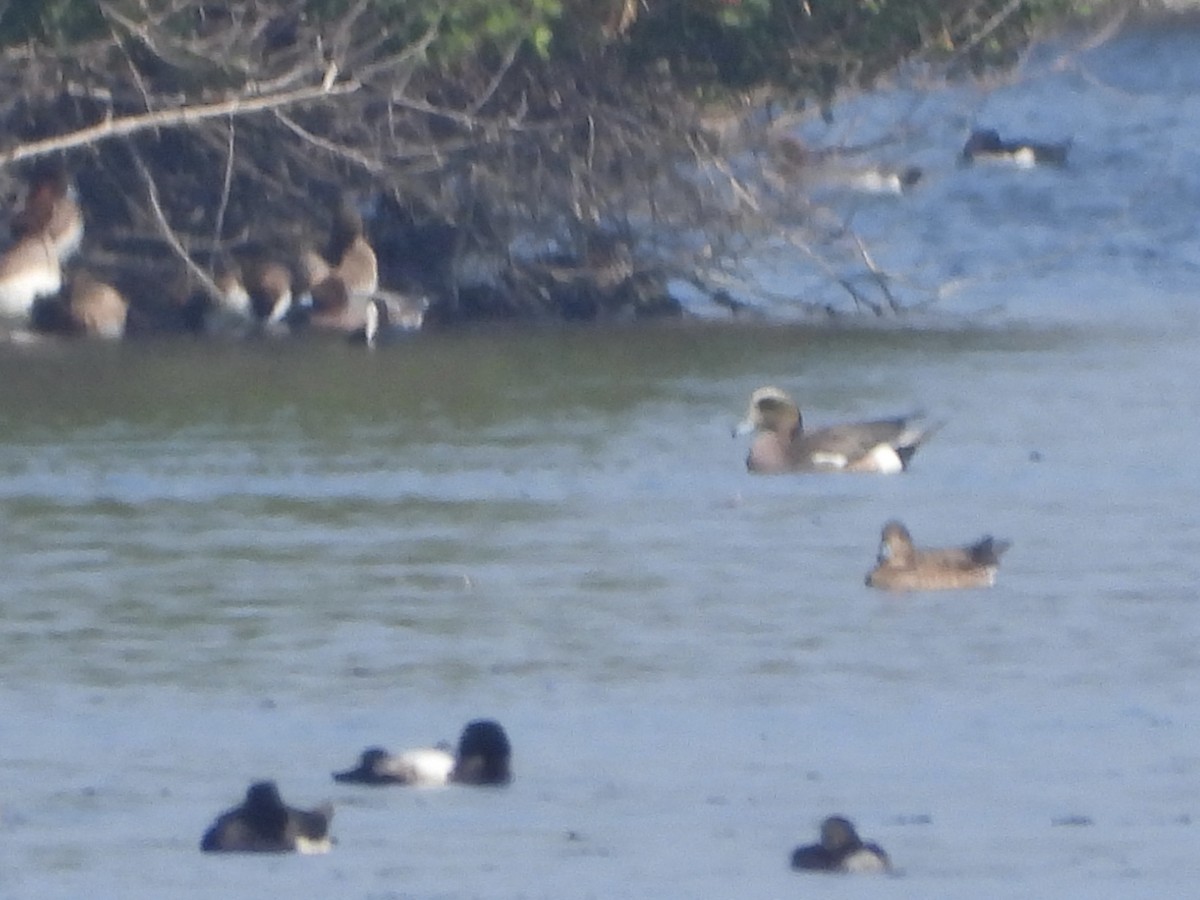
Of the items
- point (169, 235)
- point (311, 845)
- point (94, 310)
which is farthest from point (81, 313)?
point (311, 845)

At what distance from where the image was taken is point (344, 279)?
59.1 feet

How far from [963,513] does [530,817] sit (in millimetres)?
4691

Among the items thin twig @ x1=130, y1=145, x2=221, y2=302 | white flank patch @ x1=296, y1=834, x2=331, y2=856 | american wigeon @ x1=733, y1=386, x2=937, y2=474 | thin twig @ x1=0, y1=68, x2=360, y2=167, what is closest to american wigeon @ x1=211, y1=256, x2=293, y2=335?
thin twig @ x1=130, y1=145, x2=221, y2=302

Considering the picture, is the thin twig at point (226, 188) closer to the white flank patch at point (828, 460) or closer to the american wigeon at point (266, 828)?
the white flank patch at point (828, 460)

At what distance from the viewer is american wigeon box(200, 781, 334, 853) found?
739cm

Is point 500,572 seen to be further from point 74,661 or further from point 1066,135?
point 1066,135

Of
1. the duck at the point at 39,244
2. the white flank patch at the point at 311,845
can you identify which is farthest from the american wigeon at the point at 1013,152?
the white flank patch at the point at 311,845

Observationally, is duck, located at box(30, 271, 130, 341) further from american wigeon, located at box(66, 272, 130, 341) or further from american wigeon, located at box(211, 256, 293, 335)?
american wigeon, located at box(211, 256, 293, 335)

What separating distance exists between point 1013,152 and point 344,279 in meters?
16.0

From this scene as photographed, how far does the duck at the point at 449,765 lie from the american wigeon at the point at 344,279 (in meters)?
9.88

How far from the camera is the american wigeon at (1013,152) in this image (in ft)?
106

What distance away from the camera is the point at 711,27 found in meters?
17.9

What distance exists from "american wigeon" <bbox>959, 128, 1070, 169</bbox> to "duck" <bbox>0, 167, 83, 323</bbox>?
585 inches

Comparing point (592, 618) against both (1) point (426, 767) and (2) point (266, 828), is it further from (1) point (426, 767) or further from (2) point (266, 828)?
(2) point (266, 828)
